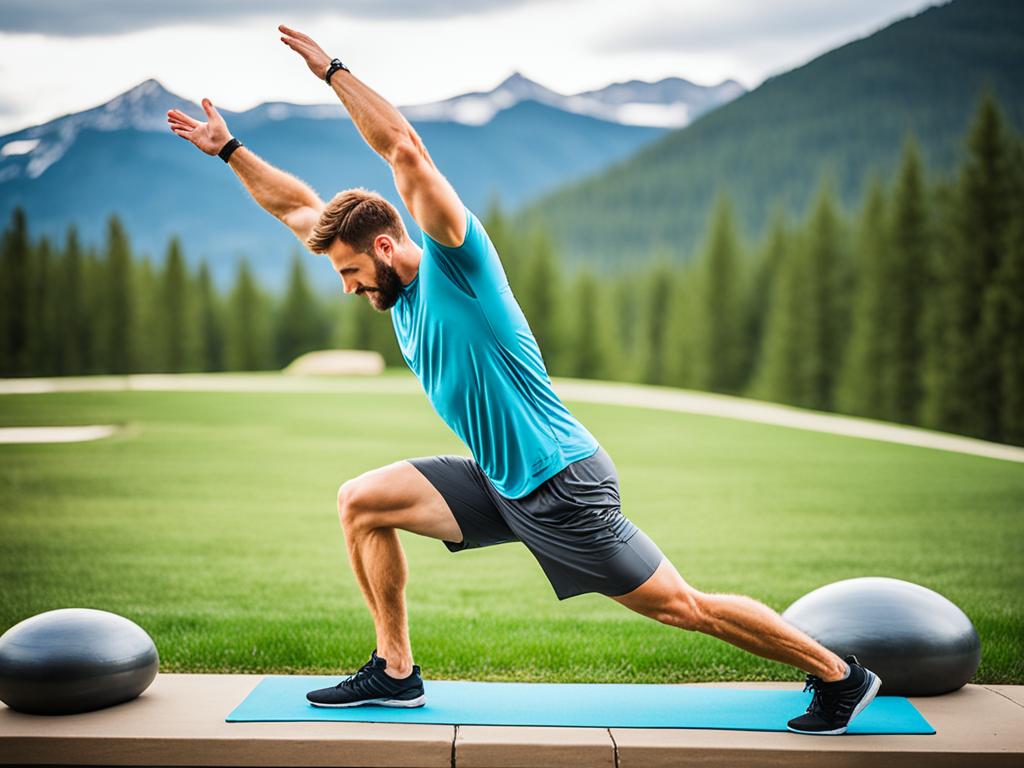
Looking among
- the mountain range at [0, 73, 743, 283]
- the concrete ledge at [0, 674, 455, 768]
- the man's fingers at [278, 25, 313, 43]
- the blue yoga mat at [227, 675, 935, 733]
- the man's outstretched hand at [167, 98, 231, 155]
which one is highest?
the mountain range at [0, 73, 743, 283]

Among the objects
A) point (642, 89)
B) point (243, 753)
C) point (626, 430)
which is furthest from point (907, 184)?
point (642, 89)

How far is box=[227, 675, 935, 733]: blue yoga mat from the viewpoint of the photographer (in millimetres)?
4301

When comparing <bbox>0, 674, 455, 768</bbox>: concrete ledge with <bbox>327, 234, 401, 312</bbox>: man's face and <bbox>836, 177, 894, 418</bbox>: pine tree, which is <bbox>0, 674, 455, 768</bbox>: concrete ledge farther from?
<bbox>836, 177, 894, 418</bbox>: pine tree

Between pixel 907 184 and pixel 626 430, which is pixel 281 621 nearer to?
pixel 626 430

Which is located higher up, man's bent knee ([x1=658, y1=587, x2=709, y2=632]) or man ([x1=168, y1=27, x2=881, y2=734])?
man ([x1=168, y1=27, x2=881, y2=734])

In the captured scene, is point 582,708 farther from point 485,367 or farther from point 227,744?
point 485,367

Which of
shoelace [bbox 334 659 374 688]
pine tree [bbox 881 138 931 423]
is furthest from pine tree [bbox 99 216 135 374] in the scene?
shoelace [bbox 334 659 374 688]

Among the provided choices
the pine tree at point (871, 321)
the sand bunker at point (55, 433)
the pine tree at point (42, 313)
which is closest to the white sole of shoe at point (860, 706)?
the sand bunker at point (55, 433)

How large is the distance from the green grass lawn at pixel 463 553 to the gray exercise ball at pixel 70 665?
1.27 meters

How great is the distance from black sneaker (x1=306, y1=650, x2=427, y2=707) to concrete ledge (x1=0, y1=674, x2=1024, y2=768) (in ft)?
0.72

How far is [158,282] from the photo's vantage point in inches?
1652

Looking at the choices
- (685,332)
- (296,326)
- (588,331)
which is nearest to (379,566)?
(685,332)

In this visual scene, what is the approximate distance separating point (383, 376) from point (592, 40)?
12.4 meters

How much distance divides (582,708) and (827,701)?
94cm
